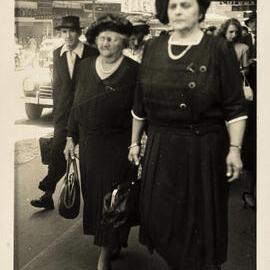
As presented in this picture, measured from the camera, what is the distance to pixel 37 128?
5.16ft

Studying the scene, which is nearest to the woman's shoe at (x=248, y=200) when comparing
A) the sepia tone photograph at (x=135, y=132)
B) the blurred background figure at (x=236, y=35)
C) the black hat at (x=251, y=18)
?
the sepia tone photograph at (x=135, y=132)

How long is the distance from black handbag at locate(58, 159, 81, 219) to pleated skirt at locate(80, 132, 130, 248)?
25 mm

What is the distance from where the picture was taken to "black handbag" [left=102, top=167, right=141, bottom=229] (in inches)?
56.8

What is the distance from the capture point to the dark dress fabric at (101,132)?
1.52 m

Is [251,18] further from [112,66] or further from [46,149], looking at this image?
[46,149]

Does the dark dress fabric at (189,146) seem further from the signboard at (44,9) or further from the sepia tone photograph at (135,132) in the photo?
the signboard at (44,9)

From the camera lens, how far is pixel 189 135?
1329 millimetres

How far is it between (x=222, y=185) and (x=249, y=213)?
354 mm

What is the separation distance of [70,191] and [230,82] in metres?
0.69

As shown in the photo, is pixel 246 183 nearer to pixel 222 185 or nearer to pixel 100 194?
pixel 222 185

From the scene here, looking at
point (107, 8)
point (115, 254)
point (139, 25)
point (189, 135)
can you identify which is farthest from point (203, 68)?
point (115, 254)

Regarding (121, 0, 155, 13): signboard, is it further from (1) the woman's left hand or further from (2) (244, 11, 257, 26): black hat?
(1) the woman's left hand

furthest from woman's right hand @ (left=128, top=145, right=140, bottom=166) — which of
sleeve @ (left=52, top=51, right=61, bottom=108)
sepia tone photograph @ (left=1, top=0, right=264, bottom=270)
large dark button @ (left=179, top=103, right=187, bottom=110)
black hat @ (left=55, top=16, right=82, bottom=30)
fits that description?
black hat @ (left=55, top=16, right=82, bottom=30)

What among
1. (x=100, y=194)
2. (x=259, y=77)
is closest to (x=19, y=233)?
(x=100, y=194)
